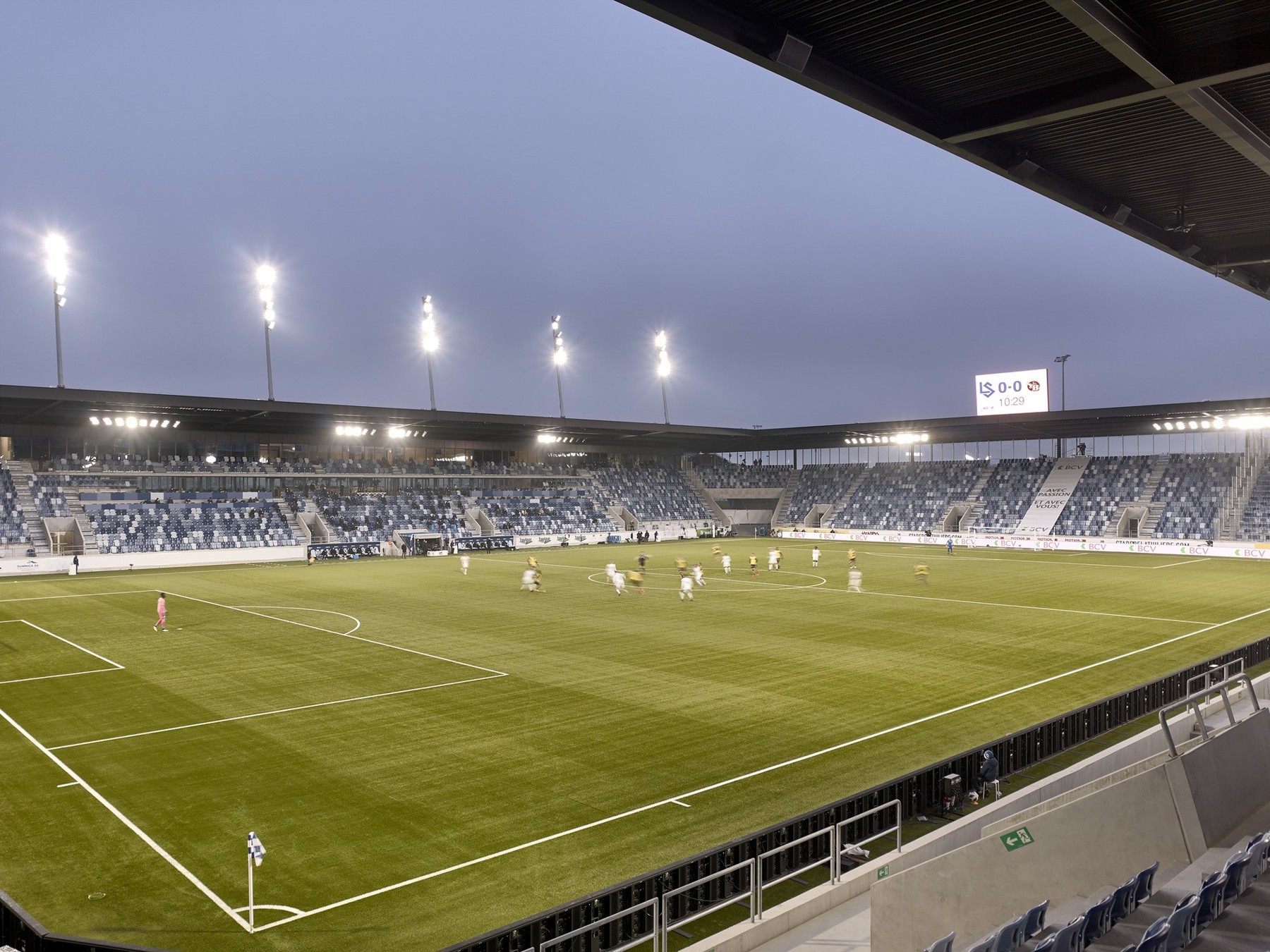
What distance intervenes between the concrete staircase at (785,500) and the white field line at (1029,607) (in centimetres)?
5562

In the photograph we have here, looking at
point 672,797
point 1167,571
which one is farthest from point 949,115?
point 1167,571

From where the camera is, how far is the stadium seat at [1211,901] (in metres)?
7.91

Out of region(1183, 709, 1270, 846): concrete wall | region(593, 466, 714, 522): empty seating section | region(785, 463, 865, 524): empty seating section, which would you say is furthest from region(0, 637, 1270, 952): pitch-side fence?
region(785, 463, 865, 524): empty seating section

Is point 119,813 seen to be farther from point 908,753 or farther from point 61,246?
point 61,246

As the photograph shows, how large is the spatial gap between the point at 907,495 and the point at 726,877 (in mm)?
81318

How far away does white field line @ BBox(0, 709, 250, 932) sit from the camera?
10.5 meters

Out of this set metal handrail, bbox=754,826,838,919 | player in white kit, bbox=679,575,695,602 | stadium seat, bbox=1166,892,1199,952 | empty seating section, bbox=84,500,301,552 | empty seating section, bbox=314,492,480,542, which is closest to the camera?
stadium seat, bbox=1166,892,1199,952

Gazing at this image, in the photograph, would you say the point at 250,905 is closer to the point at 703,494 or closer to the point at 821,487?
the point at 821,487

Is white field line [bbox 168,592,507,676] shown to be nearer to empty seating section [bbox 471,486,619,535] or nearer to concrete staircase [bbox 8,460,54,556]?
concrete staircase [bbox 8,460,54,556]

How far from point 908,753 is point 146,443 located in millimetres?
69629

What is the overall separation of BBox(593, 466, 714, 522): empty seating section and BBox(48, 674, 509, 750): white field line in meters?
66.8

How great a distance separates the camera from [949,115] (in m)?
10.6

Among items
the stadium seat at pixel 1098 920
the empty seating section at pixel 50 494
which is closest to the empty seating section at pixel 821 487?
the empty seating section at pixel 50 494

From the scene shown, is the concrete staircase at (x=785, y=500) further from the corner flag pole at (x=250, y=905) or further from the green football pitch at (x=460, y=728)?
the corner flag pole at (x=250, y=905)
